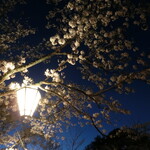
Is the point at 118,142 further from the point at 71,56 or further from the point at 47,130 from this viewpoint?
the point at 71,56

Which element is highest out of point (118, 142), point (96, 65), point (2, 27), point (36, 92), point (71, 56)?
point (2, 27)

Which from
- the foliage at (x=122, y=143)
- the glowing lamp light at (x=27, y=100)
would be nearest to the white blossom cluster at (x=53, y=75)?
the glowing lamp light at (x=27, y=100)

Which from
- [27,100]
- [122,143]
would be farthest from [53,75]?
Answer: [122,143]

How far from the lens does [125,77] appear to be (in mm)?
5734

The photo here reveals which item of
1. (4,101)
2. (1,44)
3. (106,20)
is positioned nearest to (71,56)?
(106,20)

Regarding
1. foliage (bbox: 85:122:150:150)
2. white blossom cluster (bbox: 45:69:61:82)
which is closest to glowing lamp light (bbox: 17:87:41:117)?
white blossom cluster (bbox: 45:69:61:82)

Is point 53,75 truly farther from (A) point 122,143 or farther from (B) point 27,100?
(A) point 122,143

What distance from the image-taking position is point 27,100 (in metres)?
4.61

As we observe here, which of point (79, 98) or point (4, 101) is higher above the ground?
point (4, 101)

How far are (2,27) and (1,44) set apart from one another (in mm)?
1148

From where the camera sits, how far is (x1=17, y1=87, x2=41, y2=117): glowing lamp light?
15.1ft

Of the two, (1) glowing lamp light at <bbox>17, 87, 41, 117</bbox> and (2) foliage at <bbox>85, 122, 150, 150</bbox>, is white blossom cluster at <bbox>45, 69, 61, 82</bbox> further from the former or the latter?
(2) foliage at <bbox>85, 122, 150, 150</bbox>

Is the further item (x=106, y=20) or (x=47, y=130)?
(x=47, y=130)

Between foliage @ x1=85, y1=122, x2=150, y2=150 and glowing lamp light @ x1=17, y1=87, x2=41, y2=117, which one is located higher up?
foliage @ x1=85, y1=122, x2=150, y2=150
